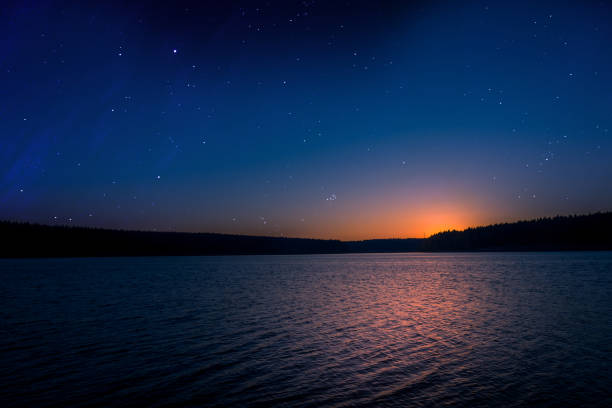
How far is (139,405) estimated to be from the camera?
11.4 metres

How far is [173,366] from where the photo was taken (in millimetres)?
15547

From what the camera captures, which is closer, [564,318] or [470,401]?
[470,401]

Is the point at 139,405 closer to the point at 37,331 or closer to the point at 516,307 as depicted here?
the point at 37,331

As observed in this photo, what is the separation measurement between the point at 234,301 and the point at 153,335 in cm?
1555

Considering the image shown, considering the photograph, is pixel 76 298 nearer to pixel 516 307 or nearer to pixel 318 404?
pixel 318 404

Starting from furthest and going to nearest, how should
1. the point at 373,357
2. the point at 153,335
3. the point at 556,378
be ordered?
1. the point at 153,335
2. the point at 373,357
3. the point at 556,378

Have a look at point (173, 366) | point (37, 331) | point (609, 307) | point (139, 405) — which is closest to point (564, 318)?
point (609, 307)

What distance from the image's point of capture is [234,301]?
37219mm

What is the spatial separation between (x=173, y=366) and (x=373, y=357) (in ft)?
28.2

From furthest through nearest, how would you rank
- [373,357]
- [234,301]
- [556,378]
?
[234,301]
[373,357]
[556,378]

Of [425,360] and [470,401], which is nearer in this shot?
[470,401]

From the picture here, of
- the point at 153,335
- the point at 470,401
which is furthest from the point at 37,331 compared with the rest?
the point at 470,401

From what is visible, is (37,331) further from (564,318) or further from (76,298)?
(564,318)

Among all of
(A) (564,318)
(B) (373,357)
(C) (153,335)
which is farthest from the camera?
(A) (564,318)
